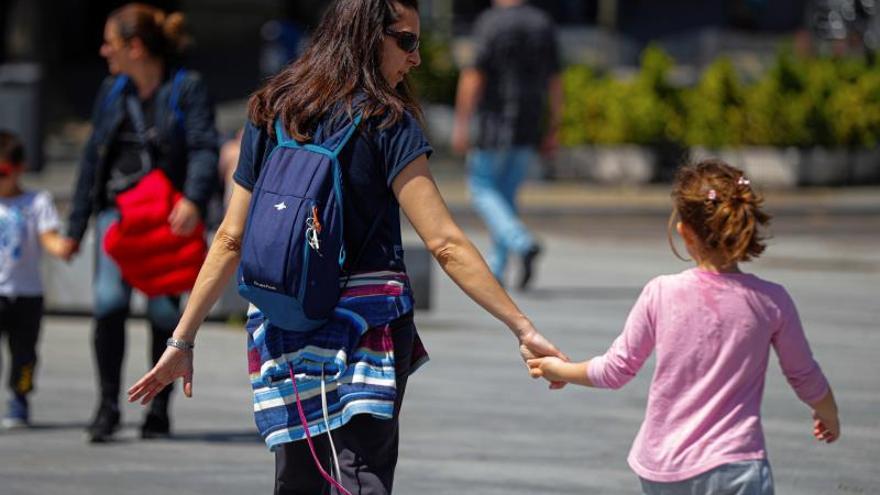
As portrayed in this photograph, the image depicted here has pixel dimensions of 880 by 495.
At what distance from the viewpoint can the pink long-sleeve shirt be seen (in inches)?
165

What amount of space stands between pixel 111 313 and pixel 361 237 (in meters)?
3.05

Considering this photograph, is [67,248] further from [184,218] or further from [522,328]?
[522,328]

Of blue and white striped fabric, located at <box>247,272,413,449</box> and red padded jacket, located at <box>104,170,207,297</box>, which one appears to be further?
red padded jacket, located at <box>104,170,207,297</box>

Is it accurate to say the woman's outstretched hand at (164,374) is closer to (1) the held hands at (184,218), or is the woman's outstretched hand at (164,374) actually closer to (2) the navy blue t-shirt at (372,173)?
(2) the navy blue t-shirt at (372,173)

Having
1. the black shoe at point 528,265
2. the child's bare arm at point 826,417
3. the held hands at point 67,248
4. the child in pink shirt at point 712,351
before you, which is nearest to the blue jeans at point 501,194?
the black shoe at point 528,265

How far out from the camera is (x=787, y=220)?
730 inches

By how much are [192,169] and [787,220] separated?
12.3m

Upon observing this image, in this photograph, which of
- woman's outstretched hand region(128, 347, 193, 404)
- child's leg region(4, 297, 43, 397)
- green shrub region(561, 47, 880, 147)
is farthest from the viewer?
green shrub region(561, 47, 880, 147)

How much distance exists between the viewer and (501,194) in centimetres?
1258

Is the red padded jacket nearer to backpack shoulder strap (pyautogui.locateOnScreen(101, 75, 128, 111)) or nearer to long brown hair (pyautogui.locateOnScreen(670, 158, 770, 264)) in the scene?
backpack shoulder strap (pyautogui.locateOnScreen(101, 75, 128, 111))

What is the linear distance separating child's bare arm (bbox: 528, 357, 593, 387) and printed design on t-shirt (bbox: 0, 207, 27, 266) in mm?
3840

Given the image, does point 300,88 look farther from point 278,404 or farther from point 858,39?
point 858,39

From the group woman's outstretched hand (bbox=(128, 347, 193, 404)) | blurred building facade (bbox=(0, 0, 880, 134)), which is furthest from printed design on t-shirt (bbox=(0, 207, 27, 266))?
blurred building facade (bbox=(0, 0, 880, 134))

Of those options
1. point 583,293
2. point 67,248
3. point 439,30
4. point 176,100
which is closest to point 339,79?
point 176,100
